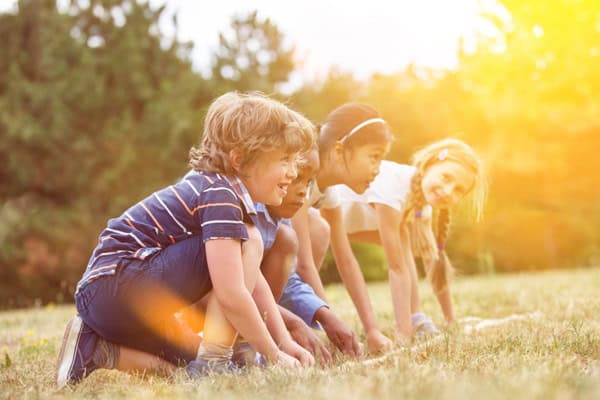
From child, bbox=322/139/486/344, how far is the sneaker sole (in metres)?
1.62

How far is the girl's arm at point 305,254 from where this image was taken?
13.2ft

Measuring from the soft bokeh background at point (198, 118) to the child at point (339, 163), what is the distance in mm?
11174

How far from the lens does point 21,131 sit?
16.3 m

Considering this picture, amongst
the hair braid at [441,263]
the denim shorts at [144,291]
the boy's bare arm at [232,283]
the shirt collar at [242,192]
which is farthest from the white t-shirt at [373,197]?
the boy's bare arm at [232,283]

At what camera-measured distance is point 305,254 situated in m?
4.10

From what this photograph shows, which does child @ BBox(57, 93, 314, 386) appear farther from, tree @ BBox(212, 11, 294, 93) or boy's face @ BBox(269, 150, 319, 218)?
tree @ BBox(212, 11, 294, 93)

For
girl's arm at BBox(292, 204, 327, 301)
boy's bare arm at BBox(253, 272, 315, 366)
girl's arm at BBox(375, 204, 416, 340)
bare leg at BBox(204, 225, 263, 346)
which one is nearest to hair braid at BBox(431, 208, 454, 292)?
girl's arm at BBox(375, 204, 416, 340)

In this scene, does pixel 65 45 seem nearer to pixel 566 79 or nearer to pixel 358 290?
pixel 566 79

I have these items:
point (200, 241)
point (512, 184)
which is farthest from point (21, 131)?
point (200, 241)

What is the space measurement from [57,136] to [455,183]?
13523 millimetres

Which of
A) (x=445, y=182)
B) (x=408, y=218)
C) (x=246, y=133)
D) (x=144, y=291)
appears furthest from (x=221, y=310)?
(x=408, y=218)

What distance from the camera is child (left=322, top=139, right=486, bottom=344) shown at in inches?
171

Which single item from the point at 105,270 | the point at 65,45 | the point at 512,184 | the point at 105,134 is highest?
the point at 65,45

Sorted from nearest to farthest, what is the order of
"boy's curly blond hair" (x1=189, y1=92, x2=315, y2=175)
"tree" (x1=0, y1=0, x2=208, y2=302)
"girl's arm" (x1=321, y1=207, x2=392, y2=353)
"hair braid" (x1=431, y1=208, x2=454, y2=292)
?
"boy's curly blond hair" (x1=189, y1=92, x2=315, y2=175) → "girl's arm" (x1=321, y1=207, x2=392, y2=353) → "hair braid" (x1=431, y1=208, x2=454, y2=292) → "tree" (x1=0, y1=0, x2=208, y2=302)
